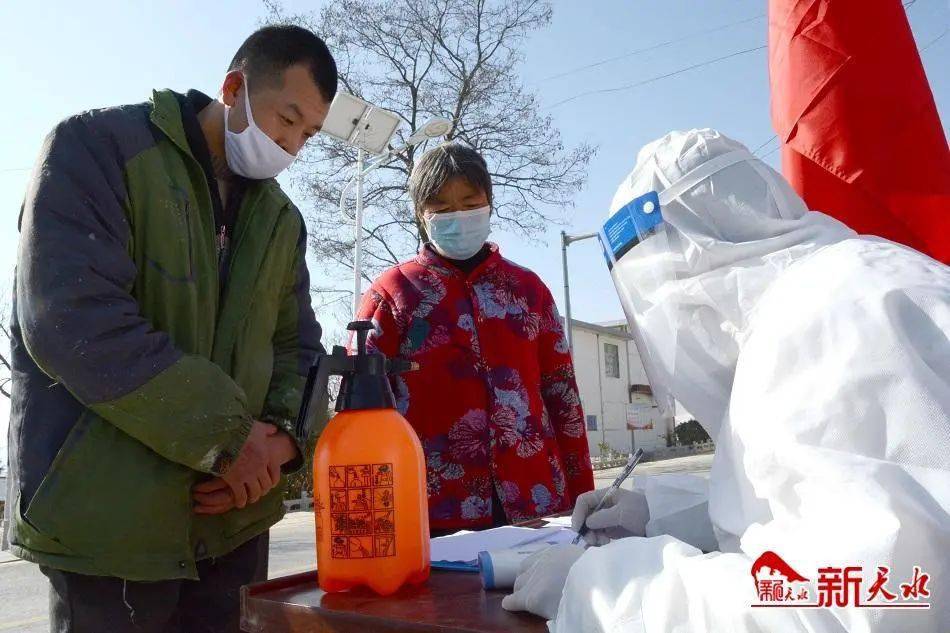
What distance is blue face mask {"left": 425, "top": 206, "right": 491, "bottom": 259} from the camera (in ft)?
8.67

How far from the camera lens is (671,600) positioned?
2.72ft

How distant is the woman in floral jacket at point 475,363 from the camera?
2.38 meters

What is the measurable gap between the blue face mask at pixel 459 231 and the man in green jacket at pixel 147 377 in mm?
752

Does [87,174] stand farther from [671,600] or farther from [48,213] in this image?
[671,600]

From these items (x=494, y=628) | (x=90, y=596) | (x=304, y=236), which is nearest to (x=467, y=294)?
(x=304, y=236)

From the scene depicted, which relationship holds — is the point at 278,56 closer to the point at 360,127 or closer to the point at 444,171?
the point at 444,171

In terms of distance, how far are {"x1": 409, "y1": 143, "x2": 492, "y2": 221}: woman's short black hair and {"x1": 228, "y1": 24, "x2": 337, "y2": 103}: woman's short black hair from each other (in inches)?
23.2

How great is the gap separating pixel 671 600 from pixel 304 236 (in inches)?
61.6

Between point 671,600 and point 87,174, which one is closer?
point 671,600

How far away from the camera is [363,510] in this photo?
1.12 meters

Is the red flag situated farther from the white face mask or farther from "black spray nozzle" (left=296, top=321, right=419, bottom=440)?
"black spray nozzle" (left=296, top=321, right=419, bottom=440)

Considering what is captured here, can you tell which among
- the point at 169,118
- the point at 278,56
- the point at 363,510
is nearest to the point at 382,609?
the point at 363,510

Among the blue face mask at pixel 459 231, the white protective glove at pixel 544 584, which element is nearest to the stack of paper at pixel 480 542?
the white protective glove at pixel 544 584

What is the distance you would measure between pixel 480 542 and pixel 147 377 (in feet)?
2.43
